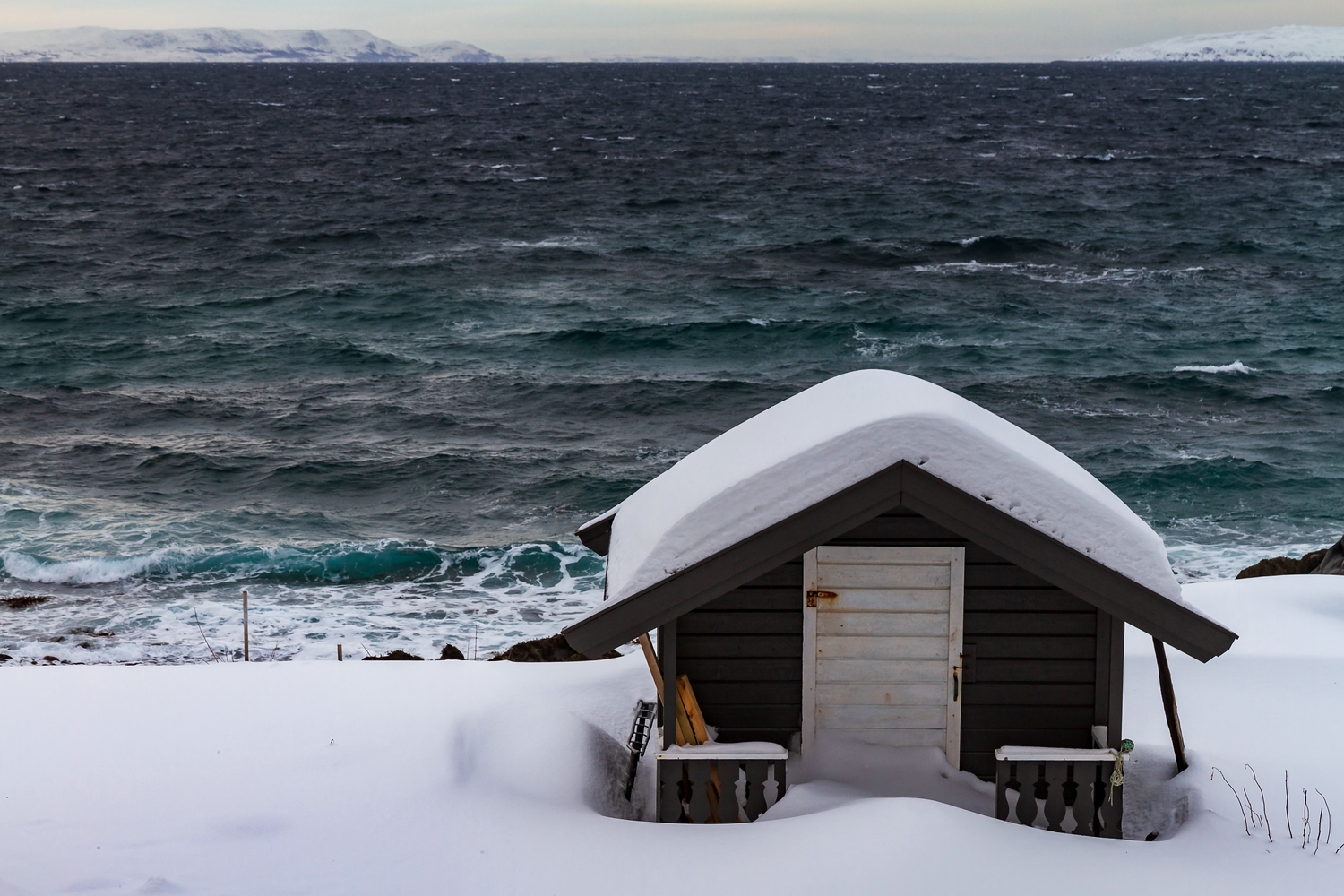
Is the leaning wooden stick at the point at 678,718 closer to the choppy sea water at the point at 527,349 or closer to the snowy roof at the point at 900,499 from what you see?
the snowy roof at the point at 900,499

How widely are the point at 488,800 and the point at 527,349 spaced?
23254 mm

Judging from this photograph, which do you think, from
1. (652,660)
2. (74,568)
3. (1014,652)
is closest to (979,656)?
(1014,652)

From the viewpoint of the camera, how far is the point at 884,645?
812cm

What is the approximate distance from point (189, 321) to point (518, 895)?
3048cm

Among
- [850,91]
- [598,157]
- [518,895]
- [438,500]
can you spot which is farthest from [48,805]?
[850,91]

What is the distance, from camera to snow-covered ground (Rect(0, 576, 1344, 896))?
23.9 feet

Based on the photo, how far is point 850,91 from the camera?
473ft

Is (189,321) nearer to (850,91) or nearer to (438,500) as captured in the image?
(438,500)

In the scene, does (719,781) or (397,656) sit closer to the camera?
(719,781)

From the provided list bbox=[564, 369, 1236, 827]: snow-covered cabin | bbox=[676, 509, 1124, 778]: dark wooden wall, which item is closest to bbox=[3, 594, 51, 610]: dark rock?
bbox=[564, 369, 1236, 827]: snow-covered cabin

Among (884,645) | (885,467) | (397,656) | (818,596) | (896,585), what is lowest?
(397,656)

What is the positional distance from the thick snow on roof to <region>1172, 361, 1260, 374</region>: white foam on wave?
2204 cm

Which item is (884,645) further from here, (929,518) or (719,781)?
(719,781)

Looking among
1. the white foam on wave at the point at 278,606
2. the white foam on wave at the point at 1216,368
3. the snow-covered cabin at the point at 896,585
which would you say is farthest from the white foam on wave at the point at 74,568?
the white foam on wave at the point at 1216,368
